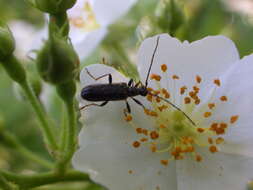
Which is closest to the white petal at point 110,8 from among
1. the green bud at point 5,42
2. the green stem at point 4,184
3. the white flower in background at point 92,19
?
the white flower in background at point 92,19

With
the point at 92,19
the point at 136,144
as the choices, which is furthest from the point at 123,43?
the point at 136,144

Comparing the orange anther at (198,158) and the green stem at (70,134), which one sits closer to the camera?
the green stem at (70,134)

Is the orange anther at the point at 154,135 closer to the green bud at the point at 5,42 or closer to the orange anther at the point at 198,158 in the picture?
the orange anther at the point at 198,158

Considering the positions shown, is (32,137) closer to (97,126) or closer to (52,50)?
(97,126)

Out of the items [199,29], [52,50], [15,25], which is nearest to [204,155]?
[52,50]

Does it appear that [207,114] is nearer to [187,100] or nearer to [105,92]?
[187,100]

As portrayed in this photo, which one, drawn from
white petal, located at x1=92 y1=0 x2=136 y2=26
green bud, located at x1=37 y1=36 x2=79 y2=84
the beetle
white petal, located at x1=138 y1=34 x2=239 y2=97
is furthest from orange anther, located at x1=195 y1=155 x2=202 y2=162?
white petal, located at x1=92 y1=0 x2=136 y2=26
